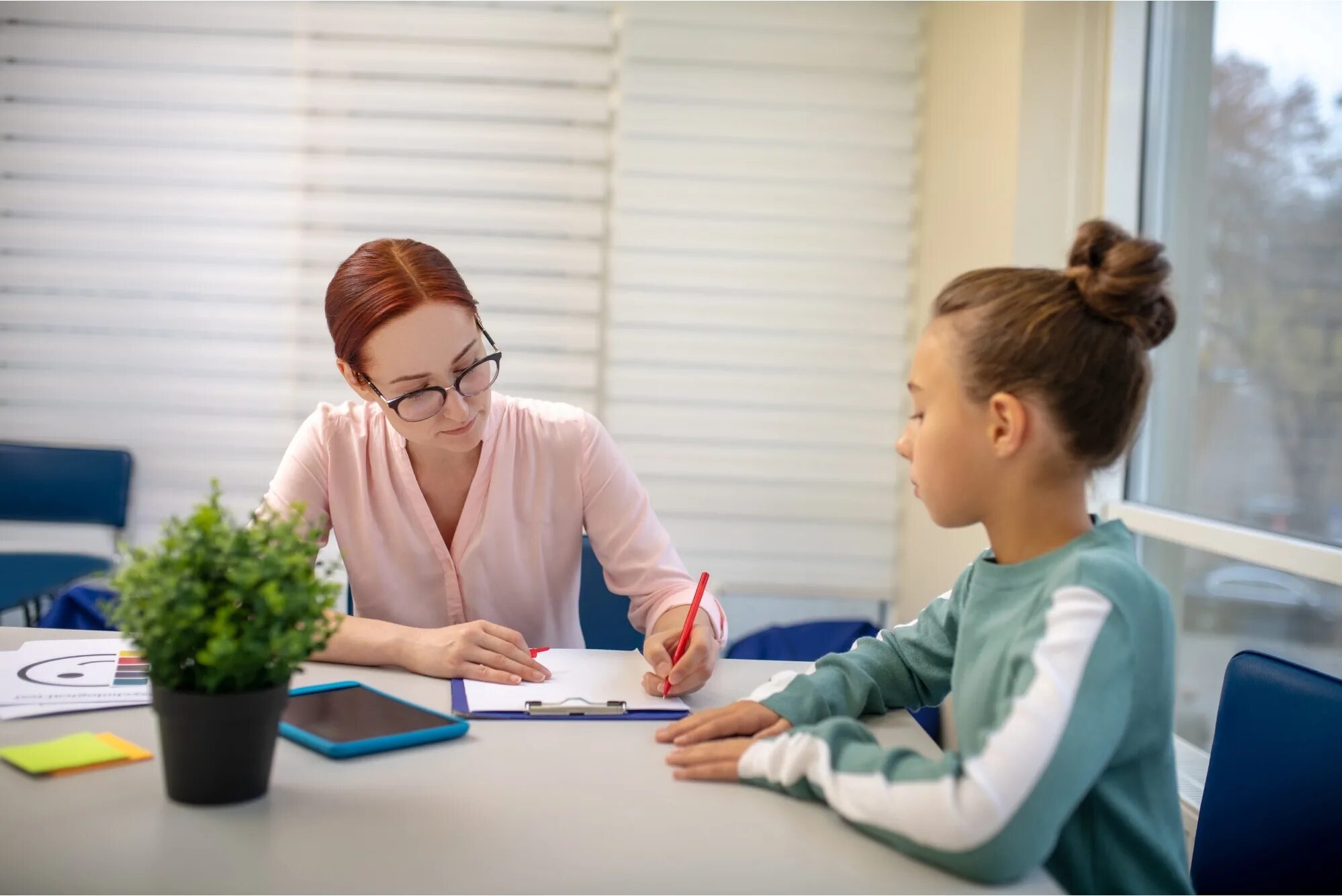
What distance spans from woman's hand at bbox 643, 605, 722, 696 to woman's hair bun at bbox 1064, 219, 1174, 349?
2.32ft

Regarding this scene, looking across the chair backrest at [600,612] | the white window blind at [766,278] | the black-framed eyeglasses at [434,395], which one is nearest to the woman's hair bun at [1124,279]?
the black-framed eyeglasses at [434,395]

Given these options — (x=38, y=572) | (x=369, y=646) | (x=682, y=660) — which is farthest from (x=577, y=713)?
(x=38, y=572)

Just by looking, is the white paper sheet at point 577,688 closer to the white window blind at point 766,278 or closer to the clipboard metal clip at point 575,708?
the clipboard metal clip at point 575,708

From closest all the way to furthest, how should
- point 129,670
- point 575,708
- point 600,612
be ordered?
point 575,708
point 129,670
point 600,612

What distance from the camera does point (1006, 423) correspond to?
1.24 metres

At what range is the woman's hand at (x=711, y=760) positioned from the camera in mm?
1268

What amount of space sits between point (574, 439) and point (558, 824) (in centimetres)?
112

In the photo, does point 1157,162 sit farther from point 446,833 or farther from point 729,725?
point 446,833

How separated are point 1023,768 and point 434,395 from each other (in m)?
1.19

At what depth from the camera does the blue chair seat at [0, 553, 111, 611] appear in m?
3.06

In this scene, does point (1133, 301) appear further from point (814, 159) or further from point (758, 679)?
point (814, 159)

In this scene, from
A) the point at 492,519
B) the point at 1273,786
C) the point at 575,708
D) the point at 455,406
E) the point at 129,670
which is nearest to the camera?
the point at 1273,786

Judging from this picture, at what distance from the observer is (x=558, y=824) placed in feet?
3.70

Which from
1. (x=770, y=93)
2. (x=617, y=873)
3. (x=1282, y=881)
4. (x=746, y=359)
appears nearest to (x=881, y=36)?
(x=770, y=93)
